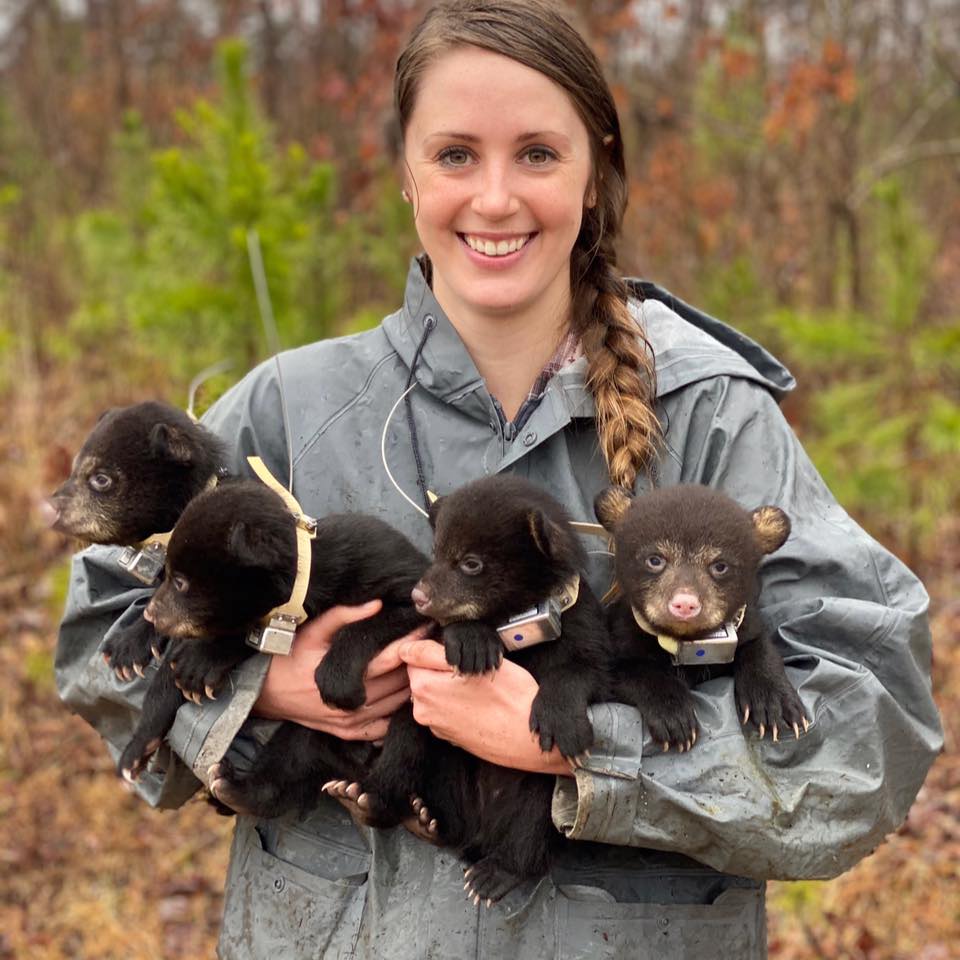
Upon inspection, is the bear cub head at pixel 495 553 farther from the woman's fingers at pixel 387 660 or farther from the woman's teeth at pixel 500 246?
the woman's teeth at pixel 500 246

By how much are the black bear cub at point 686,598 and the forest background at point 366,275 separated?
2.22 meters

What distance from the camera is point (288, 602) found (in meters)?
2.87

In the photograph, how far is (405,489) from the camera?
3004mm

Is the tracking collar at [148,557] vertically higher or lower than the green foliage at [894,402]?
higher

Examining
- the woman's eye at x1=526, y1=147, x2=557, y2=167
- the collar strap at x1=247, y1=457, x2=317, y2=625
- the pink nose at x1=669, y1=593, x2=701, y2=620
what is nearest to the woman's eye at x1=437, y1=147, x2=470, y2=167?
the woman's eye at x1=526, y1=147, x2=557, y2=167

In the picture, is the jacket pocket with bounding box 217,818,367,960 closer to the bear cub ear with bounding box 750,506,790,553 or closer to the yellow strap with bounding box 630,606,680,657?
the yellow strap with bounding box 630,606,680,657

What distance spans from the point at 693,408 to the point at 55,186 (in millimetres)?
12916

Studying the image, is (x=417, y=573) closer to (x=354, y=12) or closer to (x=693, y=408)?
(x=693, y=408)

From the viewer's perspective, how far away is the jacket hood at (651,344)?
2.87 meters

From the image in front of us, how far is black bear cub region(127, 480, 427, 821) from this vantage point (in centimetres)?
279

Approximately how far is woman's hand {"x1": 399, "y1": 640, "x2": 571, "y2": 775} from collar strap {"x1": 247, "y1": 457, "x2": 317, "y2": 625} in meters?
0.38

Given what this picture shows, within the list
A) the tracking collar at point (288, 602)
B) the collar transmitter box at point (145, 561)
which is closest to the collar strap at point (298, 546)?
the tracking collar at point (288, 602)

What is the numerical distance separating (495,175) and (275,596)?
1183mm

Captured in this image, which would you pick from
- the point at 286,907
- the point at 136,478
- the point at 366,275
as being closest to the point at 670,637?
the point at 286,907
